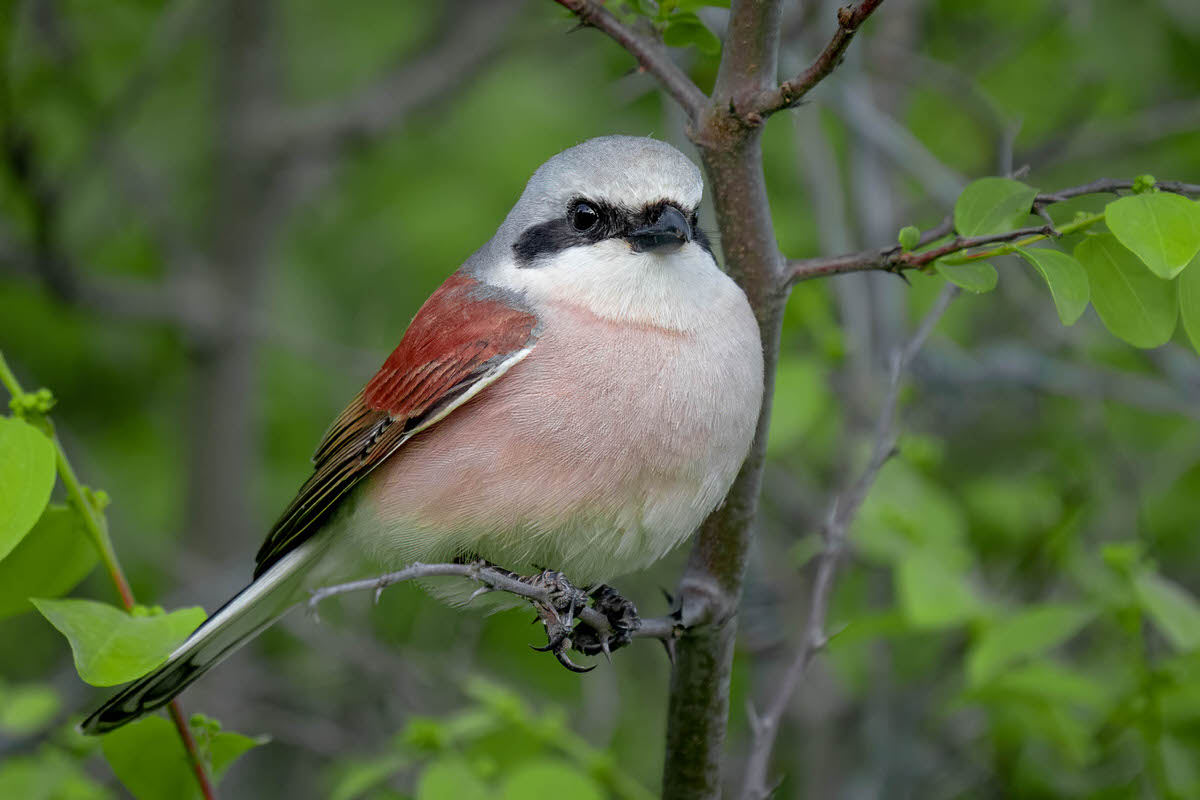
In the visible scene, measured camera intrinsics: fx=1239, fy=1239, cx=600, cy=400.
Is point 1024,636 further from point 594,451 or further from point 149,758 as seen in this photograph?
point 149,758

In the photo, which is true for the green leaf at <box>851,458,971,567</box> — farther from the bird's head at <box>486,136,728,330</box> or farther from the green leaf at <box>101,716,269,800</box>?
the green leaf at <box>101,716,269,800</box>

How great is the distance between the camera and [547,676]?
17.0 feet

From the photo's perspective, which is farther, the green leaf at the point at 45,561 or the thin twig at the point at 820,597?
the thin twig at the point at 820,597

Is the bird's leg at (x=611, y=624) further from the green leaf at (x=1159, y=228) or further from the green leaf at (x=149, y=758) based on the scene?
the green leaf at (x=1159, y=228)

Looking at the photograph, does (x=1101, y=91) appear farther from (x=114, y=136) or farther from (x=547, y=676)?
(x=114, y=136)

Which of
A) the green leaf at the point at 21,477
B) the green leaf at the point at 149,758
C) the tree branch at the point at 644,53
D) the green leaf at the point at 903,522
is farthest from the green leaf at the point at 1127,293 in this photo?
the green leaf at the point at 149,758

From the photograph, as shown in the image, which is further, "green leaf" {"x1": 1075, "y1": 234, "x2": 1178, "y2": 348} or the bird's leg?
the bird's leg

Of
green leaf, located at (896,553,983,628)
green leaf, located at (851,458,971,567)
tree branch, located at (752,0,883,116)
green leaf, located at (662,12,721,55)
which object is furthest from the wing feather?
green leaf, located at (851,458,971,567)

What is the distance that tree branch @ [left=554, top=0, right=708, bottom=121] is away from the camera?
7.50 feet

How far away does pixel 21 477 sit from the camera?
200 centimetres

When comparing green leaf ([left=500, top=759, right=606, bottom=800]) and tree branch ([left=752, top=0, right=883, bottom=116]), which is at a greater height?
tree branch ([left=752, top=0, right=883, bottom=116])

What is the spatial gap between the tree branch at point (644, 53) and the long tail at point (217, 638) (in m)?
1.40

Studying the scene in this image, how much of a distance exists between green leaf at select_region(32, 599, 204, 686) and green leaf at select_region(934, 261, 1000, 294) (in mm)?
1376

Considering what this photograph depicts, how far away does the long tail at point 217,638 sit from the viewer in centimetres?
262
